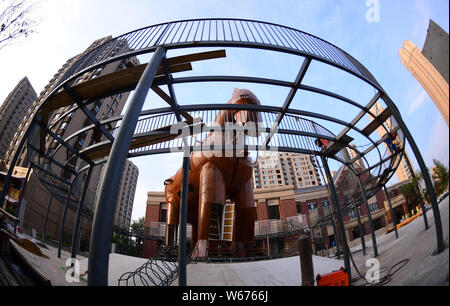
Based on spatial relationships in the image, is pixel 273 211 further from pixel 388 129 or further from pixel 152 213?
pixel 388 129

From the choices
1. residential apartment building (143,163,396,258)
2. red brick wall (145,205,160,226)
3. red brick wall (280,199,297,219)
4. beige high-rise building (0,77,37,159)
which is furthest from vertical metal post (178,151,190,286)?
beige high-rise building (0,77,37,159)

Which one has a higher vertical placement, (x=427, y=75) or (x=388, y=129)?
(x=388, y=129)

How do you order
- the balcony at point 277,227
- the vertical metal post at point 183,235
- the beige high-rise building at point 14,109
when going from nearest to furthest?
the vertical metal post at point 183,235 → the balcony at point 277,227 → the beige high-rise building at point 14,109

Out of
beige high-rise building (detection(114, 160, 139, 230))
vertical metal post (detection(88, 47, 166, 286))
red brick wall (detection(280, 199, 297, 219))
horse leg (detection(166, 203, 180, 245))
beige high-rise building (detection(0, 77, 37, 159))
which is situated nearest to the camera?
vertical metal post (detection(88, 47, 166, 286))

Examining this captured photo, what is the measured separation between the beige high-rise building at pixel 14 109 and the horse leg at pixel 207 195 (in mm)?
58550

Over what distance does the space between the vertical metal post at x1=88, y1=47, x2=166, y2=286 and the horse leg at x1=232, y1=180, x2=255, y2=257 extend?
25.5 ft

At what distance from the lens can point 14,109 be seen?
53.8 meters

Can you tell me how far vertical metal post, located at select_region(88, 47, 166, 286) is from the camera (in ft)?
7.25

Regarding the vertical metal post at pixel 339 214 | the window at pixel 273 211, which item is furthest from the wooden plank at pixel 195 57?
the window at pixel 273 211

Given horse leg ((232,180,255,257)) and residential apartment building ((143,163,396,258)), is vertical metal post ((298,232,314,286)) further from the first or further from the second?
residential apartment building ((143,163,396,258))

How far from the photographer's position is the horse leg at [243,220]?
31.3ft

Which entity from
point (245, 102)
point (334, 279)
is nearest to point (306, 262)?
point (334, 279)

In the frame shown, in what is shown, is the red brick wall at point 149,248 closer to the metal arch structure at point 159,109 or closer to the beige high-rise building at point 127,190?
the metal arch structure at point 159,109

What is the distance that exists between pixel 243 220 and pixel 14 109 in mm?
72612
